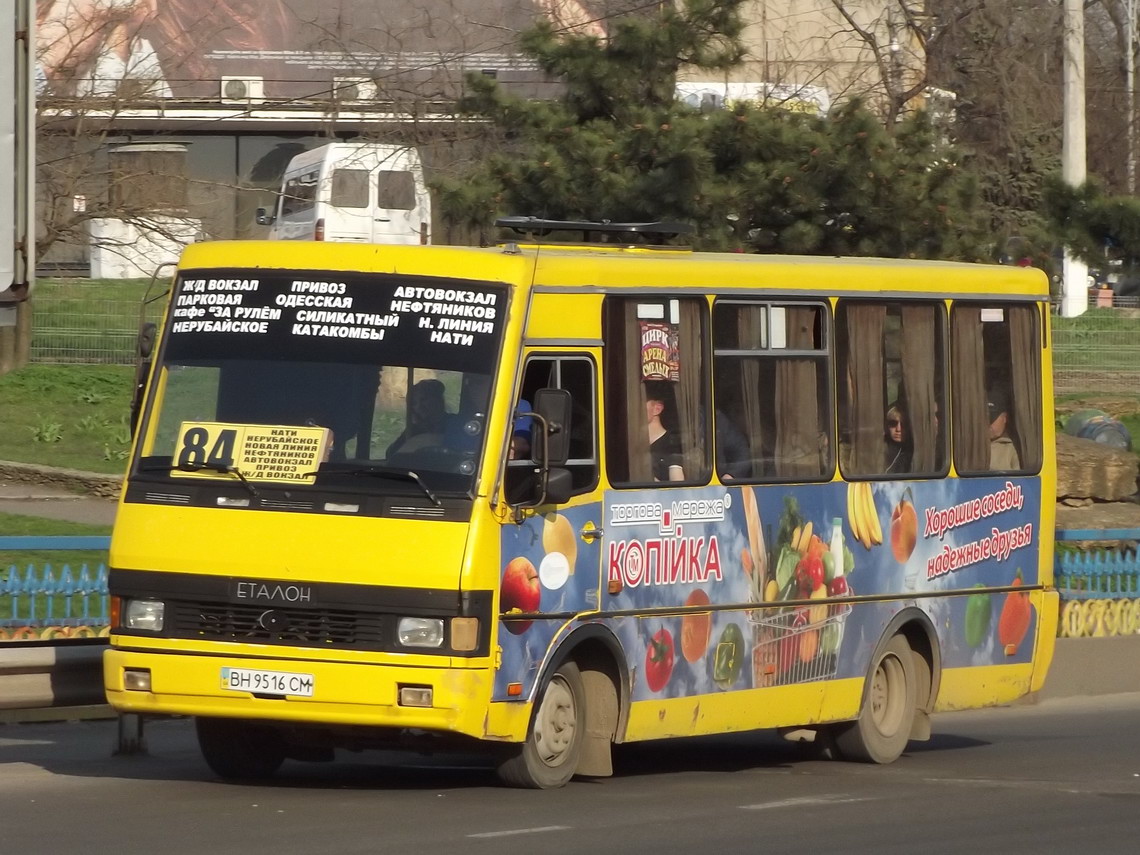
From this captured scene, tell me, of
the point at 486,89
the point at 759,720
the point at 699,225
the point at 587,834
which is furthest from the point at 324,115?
the point at 587,834

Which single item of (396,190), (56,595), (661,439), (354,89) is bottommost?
(56,595)

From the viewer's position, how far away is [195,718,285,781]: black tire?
33.1 ft

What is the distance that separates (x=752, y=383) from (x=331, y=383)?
2538 mm

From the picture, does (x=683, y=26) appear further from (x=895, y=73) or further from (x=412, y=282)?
(x=412, y=282)

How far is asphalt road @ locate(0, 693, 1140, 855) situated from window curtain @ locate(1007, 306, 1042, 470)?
5.97ft

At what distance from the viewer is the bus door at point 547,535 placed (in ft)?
30.9

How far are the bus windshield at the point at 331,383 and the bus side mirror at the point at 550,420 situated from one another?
0.25 metres

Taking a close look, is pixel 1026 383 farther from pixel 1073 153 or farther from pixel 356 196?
pixel 1073 153

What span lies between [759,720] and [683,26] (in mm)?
10302

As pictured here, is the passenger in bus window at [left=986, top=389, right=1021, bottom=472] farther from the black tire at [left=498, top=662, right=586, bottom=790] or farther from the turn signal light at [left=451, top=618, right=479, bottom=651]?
the turn signal light at [left=451, top=618, right=479, bottom=651]

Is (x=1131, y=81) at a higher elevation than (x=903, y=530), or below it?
higher

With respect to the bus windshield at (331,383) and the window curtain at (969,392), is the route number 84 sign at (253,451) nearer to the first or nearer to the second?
the bus windshield at (331,383)

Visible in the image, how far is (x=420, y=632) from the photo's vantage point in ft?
29.9

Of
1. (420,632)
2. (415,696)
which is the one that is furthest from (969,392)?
(415,696)
